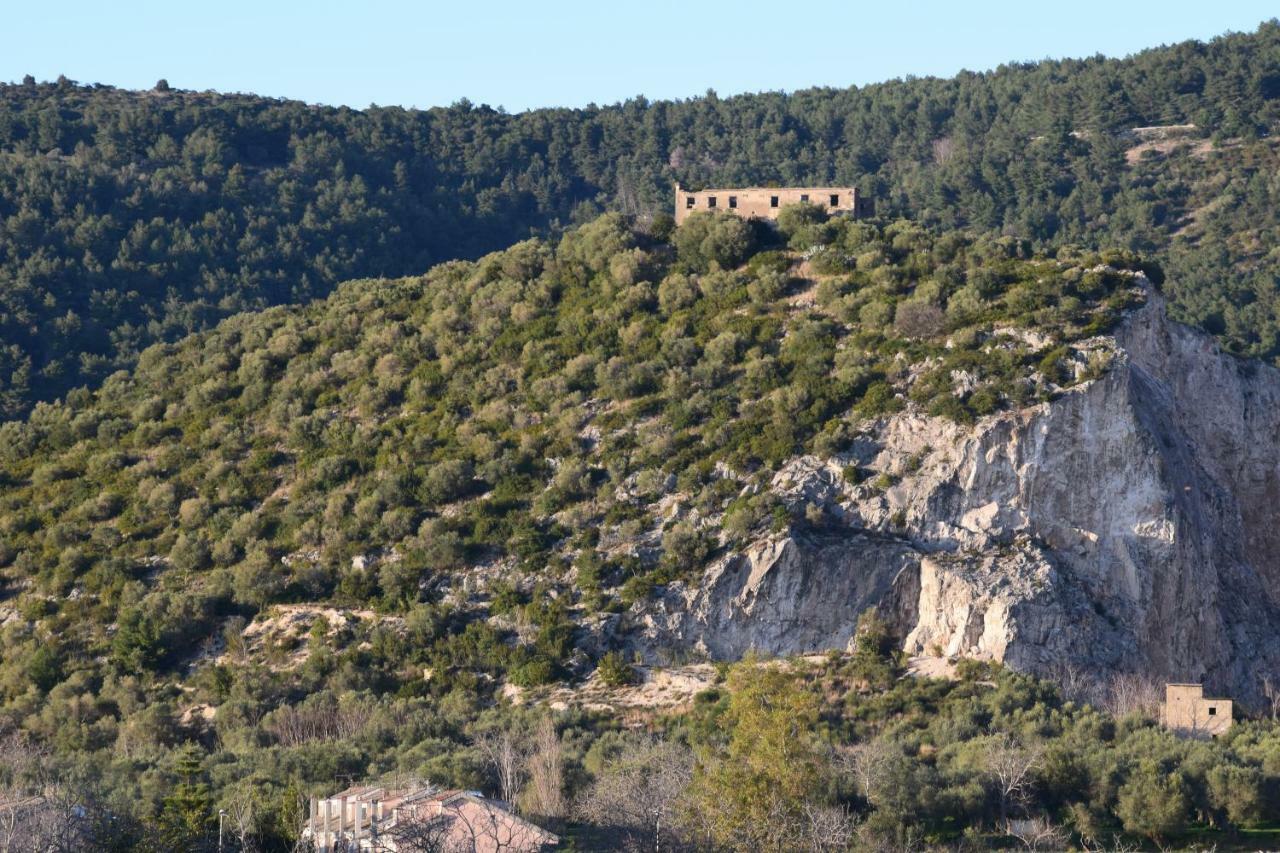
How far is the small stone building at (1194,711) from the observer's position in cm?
5469

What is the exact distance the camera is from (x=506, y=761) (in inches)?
1944

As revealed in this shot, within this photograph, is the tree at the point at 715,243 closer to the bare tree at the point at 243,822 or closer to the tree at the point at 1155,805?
the tree at the point at 1155,805

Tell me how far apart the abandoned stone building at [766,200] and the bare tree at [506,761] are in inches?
1147

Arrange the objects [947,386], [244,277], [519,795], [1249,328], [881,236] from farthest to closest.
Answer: [244,277] → [1249,328] → [881,236] → [947,386] → [519,795]

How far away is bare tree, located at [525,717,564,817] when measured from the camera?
47812mm

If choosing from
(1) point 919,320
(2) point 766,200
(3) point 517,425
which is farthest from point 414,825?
(2) point 766,200

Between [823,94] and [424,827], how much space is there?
111 metres

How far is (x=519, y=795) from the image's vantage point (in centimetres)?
4856

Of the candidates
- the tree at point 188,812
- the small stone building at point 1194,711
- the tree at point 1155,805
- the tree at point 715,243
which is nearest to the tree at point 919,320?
the tree at point 715,243

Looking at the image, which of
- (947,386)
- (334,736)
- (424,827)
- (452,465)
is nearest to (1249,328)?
(947,386)

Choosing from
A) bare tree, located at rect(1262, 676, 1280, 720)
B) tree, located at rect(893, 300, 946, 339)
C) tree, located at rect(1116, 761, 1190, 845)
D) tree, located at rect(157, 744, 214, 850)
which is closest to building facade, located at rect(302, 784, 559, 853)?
tree, located at rect(157, 744, 214, 850)

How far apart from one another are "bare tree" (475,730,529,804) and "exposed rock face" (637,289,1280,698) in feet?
23.5

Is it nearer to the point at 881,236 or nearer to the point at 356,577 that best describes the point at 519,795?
the point at 356,577

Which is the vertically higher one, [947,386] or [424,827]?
[947,386]
